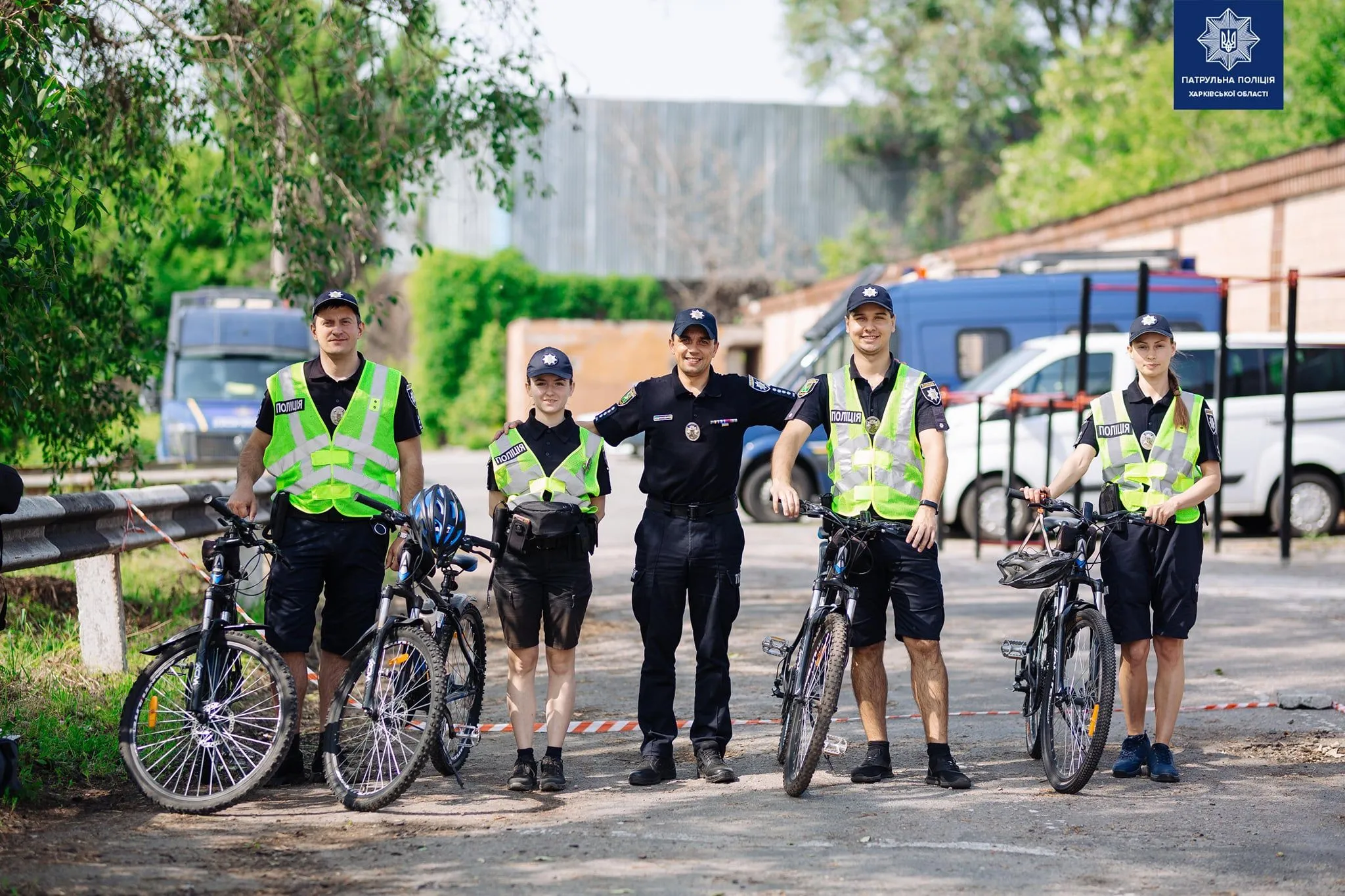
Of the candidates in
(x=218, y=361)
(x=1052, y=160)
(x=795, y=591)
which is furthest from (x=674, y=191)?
(x=795, y=591)

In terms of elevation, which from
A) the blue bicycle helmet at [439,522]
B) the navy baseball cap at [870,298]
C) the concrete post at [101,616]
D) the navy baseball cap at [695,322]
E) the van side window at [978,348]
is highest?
the van side window at [978,348]

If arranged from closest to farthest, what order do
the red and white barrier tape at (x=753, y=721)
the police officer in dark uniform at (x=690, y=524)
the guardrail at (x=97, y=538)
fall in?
the police officer in dark uniform at (x=690, y=524)
the guardrail at (x=97, y=538)
the red and white barrier tape at (x=753, y=721)

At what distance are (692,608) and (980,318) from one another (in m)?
12.3

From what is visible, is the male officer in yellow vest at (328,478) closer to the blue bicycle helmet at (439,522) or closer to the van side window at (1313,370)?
the blue bicycle helmet at (439,522)

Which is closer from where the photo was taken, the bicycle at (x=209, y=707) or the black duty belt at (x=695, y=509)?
the bicycle at (x=209, y=707)

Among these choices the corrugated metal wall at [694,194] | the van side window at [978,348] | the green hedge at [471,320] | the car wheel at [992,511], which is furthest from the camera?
the corrugated metal wall at [694,194]

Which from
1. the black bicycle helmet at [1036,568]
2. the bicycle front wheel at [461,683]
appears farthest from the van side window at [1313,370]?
the bicycle front wheel at [461,683]

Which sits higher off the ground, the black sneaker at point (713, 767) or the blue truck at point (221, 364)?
the blue truck at point (221, 364)

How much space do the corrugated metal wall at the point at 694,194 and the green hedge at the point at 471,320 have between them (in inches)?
123

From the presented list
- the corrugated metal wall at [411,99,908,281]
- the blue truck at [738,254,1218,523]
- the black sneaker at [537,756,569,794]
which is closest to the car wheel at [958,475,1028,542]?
the blue truck at [738,254,1218,523]

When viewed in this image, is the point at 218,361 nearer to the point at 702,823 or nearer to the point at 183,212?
the point at 183,212

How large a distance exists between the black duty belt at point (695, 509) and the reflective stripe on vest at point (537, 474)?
0.31 metres

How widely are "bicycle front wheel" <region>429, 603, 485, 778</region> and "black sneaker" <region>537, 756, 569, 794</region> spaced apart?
12.5 inches

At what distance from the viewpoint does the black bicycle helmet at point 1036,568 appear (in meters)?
7.09
